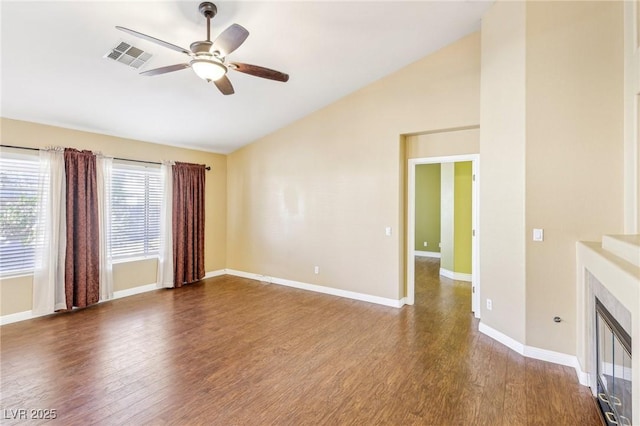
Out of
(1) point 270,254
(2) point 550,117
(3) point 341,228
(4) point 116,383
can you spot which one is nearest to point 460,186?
(3) point 341,228

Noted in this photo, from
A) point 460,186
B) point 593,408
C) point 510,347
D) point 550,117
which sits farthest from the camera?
point 460,186

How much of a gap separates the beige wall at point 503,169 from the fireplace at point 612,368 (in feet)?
2.55

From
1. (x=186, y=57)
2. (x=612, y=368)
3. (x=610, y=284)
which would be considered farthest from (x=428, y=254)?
(x=186, y=57)

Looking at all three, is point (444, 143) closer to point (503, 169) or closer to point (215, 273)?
point (503, 169)

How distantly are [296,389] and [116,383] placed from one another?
158 cm

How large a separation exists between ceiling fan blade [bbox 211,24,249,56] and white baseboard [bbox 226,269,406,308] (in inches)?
155

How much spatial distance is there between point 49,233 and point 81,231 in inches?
14.1

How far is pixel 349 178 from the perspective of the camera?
505 cm

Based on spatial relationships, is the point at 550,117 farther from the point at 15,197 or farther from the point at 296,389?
the point at 15,197

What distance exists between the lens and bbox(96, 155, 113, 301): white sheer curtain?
4.68m

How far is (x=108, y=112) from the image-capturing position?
4137 mm

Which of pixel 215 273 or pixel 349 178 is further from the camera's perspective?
pixel 215 273

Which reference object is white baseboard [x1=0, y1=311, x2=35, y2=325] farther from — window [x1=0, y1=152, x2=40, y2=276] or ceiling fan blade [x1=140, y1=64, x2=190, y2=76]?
ceiling fan blade [x1=140, y1=64, x2=190, y2=76]

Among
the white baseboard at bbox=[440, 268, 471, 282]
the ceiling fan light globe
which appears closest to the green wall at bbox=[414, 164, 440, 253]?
the white baseboard at bbox=[440, 268, 471, 282]
